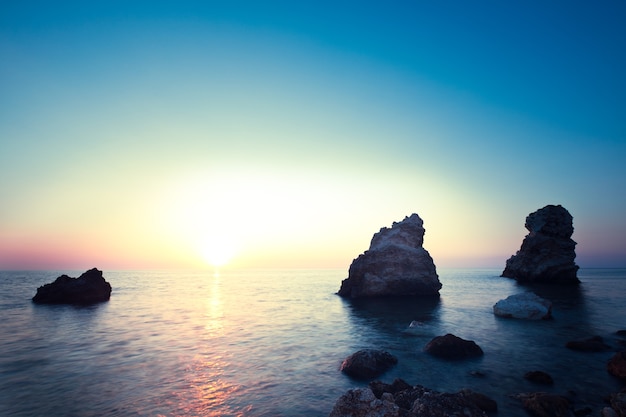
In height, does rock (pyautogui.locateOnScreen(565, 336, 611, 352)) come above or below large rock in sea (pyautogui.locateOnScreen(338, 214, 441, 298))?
below

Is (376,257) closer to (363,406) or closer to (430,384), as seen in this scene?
(430,384)

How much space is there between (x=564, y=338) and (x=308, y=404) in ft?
71.4

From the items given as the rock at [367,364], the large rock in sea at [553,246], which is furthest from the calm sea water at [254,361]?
the large rock in sea at [553,246]

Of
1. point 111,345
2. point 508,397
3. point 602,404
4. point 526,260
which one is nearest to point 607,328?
point 602,404

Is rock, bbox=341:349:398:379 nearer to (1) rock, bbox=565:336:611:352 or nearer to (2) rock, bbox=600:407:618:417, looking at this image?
(2) rock, bbox=600:407:618:417

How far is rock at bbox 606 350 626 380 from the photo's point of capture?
49.2ft

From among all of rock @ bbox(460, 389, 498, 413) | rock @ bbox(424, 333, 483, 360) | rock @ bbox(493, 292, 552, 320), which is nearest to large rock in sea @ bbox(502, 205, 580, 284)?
rock @ bbox(493, 292, 552, 320)

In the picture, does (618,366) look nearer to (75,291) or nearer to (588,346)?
(588,346)

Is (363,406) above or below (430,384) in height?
above

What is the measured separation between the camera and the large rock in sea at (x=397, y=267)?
5341 cm

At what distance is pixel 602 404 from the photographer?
12086 mm

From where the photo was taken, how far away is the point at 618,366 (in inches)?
603

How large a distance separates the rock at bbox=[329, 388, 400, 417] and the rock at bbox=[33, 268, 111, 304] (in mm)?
60592

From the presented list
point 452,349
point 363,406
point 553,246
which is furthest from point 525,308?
point 553,246
